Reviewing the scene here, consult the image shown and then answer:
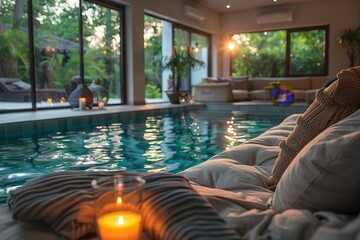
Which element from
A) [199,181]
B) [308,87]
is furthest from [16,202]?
[308,87]

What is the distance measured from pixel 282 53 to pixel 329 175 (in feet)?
33.5

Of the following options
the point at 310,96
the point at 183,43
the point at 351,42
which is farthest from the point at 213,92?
the point at 351,42

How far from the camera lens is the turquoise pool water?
2586 mm

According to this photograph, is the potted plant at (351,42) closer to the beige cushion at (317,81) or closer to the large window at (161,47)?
the beige cushion at (317,81)

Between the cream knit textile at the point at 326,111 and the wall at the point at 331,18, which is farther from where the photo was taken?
the wall at the point at 331,18

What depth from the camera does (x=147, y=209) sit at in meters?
0.82

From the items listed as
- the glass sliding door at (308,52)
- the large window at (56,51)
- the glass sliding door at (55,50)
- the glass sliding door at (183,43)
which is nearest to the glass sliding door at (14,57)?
the large window at (56,51)

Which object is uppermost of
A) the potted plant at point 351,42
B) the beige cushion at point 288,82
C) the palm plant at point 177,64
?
the potted plant at point 351,42

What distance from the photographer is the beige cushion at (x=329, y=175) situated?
74 centimetres

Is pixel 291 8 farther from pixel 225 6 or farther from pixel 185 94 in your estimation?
pixel 185 94

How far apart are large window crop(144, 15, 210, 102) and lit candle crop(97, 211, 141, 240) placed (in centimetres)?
783

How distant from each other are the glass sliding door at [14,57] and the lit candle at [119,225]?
512cm

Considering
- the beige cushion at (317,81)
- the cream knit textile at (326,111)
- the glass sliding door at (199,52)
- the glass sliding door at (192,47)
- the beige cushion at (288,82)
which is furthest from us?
the glass sliding door at (199,52)

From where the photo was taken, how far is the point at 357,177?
743mm
